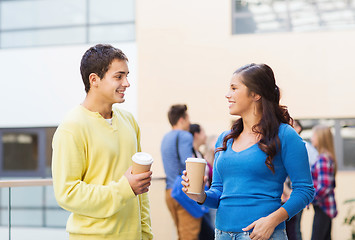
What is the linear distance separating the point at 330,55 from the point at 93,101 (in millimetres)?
7410

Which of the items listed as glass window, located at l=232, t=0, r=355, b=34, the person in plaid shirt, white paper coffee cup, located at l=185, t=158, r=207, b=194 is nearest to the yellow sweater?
white paper coffee cup, located at l=185, t=158, r=207, b=194

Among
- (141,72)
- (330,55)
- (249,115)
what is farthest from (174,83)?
(249,115)

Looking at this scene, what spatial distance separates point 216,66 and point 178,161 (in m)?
4.75

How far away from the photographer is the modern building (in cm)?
886

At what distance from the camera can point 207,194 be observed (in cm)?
221

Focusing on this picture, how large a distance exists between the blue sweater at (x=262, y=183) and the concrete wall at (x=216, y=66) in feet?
22.0

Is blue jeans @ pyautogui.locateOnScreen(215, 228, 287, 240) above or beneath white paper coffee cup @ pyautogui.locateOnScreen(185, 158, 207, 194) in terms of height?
beneath

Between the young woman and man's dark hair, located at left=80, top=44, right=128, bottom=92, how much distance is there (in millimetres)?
517

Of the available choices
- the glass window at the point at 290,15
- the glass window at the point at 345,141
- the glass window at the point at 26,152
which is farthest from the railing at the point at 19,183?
the glass window at the point at 26,152

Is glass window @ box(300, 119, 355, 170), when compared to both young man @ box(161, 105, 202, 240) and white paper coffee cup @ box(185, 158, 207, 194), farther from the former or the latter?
white paper coffee cup @ box(185, 158, 207, 194)

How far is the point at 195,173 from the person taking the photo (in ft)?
6.81

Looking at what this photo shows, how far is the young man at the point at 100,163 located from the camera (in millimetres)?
1945

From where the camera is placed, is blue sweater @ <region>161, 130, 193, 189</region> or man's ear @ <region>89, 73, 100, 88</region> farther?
blue sweater @ <region>161, 130, 193, 189</region>

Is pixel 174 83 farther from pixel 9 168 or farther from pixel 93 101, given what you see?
pixel 93 101
